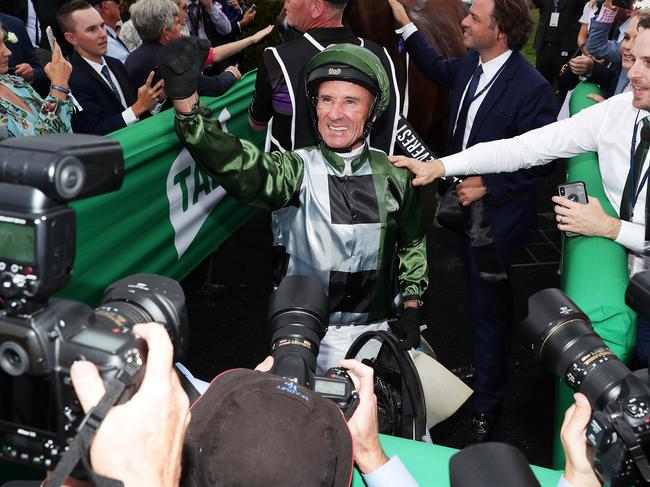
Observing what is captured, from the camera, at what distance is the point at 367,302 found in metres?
2.88

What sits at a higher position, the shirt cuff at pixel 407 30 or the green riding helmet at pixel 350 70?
the green riding helmet at pixel 350 70

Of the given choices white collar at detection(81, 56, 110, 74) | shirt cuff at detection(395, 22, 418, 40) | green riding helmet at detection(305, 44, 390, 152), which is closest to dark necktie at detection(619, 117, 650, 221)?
green riding helmet at detection(305, 44, 390, 152)

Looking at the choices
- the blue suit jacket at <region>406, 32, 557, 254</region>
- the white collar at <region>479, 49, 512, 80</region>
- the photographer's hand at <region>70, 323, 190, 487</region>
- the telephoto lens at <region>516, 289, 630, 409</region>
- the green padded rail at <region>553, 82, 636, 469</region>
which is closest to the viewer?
the photographer's hand at <region>70, 323, 190, 487</region>

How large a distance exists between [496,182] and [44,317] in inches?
105

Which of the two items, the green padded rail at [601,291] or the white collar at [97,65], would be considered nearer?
the green padded rail at [601,291]

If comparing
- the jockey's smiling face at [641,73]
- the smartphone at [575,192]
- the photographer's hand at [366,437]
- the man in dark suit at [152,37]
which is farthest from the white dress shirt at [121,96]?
the photographer's hand at [366,437]

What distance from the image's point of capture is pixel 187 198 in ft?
13.7

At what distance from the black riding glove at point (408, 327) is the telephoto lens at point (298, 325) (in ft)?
2.42

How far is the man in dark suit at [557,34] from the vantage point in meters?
8.83

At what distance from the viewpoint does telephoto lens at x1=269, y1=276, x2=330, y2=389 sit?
71.4 inches

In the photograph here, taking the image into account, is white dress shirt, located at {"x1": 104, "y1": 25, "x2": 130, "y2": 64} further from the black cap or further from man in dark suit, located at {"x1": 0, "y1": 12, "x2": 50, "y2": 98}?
the black cap

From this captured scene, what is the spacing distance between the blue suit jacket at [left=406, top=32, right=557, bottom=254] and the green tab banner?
1.65m

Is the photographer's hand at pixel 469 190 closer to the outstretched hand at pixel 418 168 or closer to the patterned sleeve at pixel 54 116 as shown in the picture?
the outstretched hand at pixel 418 168

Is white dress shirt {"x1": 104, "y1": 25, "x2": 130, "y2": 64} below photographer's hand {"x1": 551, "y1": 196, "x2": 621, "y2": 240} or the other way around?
the other way around
